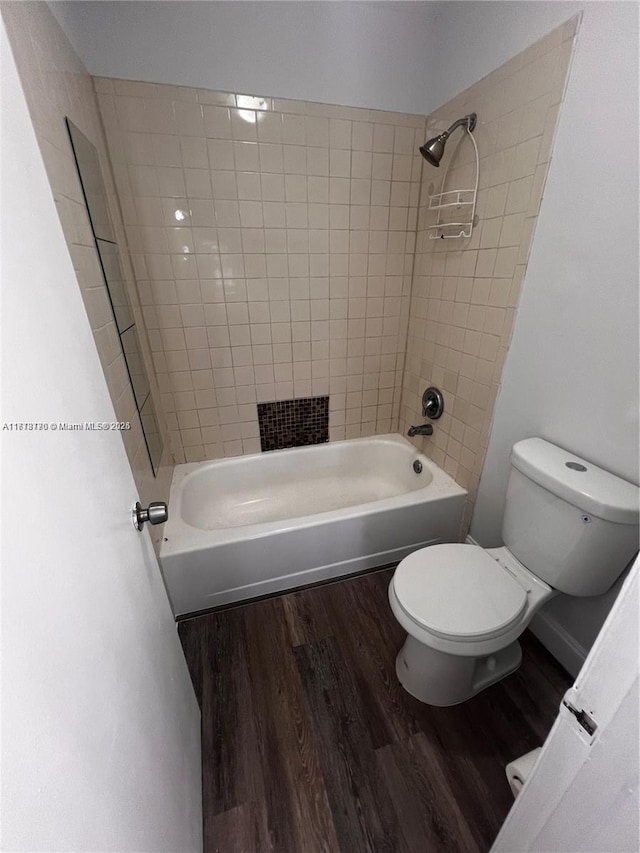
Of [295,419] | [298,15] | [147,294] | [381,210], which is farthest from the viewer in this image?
[295,419]

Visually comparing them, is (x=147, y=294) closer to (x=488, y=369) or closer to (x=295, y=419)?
(x=295, y=419)

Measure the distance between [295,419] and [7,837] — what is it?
1.90 metres

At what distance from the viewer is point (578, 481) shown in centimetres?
103

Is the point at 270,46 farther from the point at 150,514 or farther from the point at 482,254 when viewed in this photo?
the point at 150,514

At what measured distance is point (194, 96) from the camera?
140 cm

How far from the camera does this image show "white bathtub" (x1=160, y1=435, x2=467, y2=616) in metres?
1.49

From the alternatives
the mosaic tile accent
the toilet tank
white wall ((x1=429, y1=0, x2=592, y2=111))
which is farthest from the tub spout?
white wall ((x1=429, y1=0, x2=592, y2=111))

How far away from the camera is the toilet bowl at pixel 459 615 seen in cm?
102

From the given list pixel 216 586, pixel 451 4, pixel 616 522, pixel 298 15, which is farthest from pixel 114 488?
pixel 451 4

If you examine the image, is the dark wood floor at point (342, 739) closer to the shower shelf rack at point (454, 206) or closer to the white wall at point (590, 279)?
the white wall at point (590, 279)

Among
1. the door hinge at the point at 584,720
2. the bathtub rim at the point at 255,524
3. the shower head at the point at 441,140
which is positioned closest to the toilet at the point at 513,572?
the bathtub rim at the point at 255,524

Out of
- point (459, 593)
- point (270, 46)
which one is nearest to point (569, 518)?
point (459, 593)

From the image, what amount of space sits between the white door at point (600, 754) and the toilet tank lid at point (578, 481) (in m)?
0.66

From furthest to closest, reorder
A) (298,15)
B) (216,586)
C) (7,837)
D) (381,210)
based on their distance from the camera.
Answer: (381,210)
(216,586)
(298,15)
(7,837)
